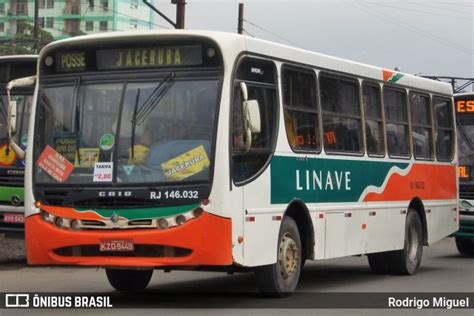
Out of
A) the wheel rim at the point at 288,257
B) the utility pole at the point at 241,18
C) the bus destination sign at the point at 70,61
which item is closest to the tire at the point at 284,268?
Answer: the wheel rim at the point at 288,257

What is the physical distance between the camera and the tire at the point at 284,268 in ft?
35.6

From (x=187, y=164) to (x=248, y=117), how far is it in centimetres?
86

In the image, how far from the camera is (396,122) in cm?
1484

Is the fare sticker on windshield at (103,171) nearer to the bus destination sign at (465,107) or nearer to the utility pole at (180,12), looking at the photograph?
the bus destination sign at (465,107)

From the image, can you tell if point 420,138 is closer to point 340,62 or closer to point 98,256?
point 340,62

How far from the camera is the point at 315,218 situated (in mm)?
11867

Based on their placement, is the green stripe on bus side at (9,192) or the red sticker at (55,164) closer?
the red sticker at (55,164)

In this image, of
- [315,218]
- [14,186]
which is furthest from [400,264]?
[14,186]

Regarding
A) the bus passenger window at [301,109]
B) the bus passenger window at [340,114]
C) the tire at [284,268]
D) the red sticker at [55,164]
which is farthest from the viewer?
the bus passenger window at [340,114]

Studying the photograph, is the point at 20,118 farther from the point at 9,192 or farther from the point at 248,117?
the point at 248,117

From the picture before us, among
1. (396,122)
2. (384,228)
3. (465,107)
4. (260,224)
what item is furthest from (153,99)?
(465,107)

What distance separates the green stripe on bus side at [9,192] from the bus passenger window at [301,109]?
610cm

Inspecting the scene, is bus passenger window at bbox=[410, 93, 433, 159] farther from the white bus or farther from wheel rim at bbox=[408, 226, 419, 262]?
the white bus

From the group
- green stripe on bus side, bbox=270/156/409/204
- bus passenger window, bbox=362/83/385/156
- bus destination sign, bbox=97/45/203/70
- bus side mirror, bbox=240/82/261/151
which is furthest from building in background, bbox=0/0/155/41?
bus side mirror, bbox=240/82/261/151
